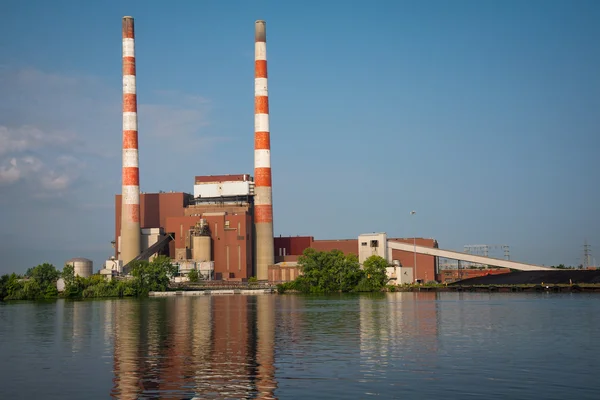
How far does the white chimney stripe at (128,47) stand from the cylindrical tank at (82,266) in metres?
26.3

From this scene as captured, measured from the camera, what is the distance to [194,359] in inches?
976

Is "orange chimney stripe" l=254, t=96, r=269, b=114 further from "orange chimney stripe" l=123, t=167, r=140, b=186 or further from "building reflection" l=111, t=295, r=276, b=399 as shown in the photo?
"building reflection" l=111, t=295, r=276, b=399

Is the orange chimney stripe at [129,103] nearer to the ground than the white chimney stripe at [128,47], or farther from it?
nearer to the ground

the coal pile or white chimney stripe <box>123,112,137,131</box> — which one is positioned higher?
white chimney stripe <box>123,112,137,131</box>

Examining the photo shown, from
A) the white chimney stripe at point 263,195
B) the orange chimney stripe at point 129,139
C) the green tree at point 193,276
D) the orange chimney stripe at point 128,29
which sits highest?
the orange chimney stripe at point 128,29

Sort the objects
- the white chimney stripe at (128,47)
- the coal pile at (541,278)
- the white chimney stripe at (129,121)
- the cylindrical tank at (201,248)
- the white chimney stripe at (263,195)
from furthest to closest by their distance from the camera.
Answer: the cylindrical tank at (201,248) → the white chimney stripe at (263,195) → the white chimney stripe at (128,47) → the white chimney stripe at (129,121) → the coal pile at (541,278)

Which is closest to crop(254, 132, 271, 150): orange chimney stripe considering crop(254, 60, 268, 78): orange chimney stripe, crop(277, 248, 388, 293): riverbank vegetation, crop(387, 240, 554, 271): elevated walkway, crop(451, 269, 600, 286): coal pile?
crop(254, 60, 268, 78): orange chimney stripe

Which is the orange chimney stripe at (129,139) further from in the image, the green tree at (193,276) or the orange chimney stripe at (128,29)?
the green tree at (193,276)

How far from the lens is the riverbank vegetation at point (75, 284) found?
285 ft

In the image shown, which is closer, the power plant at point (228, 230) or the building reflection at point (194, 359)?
the building reflection at point (194, 359)

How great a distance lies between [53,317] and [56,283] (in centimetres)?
4019

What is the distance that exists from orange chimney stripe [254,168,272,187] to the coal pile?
88.8 ft

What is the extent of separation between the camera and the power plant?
94.2 meters

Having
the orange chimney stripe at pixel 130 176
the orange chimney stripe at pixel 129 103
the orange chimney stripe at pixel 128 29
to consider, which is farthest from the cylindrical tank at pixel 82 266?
the orange chimney stripe at pixel 128 29
